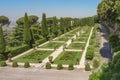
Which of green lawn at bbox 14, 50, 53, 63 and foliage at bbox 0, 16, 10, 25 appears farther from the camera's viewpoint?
foliage at bbox 0, 16, 10, 25

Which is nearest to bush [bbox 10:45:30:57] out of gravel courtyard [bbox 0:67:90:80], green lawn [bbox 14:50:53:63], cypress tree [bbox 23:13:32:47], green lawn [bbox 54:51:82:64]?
cypress tree [bbox 23:13:32:47]

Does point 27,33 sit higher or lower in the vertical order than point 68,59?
higher

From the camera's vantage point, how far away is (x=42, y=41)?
163 feet

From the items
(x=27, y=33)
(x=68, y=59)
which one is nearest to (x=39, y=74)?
(x=68, y=59)

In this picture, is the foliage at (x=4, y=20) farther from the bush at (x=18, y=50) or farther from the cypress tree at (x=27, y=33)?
the bush at (x=18, y=50)

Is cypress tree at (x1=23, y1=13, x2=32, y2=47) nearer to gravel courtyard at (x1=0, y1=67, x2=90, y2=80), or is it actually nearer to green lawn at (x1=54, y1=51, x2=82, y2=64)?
green lawn at (x1=54, y1=51, x2=82, y2=64)

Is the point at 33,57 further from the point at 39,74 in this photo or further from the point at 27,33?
the point at 39,74

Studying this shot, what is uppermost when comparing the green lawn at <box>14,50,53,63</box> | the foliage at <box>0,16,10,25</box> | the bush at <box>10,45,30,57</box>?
the foliage at <box>0,16,10,25</box>

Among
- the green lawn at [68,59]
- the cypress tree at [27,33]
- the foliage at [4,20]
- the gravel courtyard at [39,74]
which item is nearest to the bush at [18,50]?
the cypress tree at [27,33]

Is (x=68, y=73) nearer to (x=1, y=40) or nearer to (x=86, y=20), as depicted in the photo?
(x=1, y=40)

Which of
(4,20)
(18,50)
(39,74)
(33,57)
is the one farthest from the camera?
(4,20)

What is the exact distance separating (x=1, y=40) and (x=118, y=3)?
52.5ft

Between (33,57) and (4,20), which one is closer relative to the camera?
(33,57)

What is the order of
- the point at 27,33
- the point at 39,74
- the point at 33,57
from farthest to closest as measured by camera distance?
the point at 27,33 → the point at 33,57 → the point at 39,74
